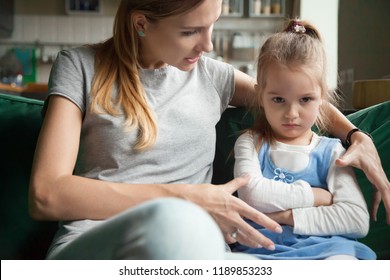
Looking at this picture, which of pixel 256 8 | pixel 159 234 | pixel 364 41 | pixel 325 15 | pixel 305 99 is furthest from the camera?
pixel 256 8

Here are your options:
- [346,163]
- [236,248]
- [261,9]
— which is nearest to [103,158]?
[236,248]

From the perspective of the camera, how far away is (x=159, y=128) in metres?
0.68

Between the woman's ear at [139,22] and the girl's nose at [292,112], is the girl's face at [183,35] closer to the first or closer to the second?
the woman's ear at [139,22]

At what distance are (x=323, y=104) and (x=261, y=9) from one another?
310cm

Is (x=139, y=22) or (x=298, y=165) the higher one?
(x=139, y=22)

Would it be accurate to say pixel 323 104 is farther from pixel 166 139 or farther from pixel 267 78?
pixel 166 139

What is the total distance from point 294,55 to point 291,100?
0.20 ft

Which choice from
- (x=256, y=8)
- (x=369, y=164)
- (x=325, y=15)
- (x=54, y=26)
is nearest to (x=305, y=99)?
(x=369, y=164)

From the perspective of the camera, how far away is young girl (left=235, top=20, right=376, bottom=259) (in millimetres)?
619

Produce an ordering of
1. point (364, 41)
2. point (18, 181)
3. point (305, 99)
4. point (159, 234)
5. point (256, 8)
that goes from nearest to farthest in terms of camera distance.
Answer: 1. point (159, 234)
2. point (305, 99)
3. point (18, 181)
4. point (364, 41)
5. point (256, 8)

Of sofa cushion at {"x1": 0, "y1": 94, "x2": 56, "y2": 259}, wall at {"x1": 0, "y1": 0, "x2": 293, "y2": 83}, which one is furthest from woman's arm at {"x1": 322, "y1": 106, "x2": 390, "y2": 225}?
wall at {"x1": 0, "y1": 0, "x2": 293, "y2": 83}

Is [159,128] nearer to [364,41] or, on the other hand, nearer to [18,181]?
[18,181]

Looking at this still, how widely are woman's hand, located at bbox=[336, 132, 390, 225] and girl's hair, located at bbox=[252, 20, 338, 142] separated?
9cm

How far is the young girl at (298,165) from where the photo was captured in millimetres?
619
